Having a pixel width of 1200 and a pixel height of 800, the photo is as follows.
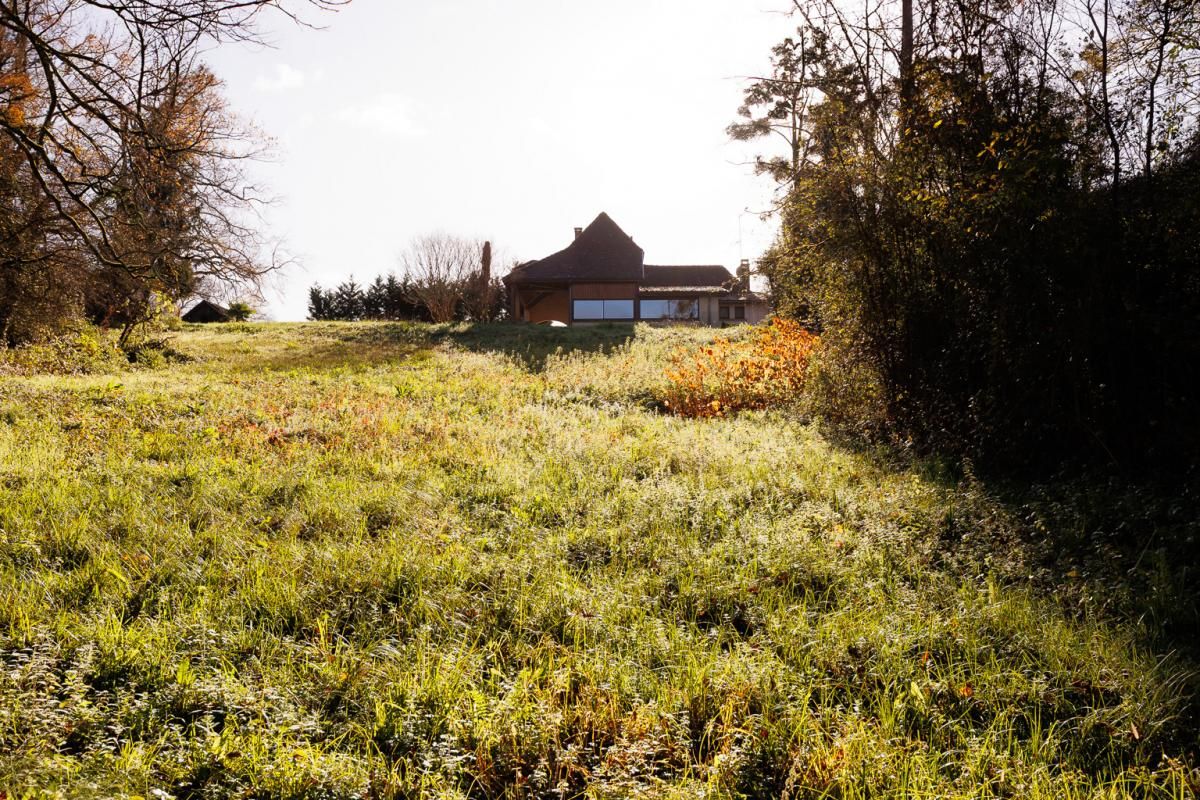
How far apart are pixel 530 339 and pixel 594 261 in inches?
628

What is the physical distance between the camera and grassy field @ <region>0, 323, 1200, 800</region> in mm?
2889

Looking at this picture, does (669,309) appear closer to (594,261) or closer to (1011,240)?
(594,261)

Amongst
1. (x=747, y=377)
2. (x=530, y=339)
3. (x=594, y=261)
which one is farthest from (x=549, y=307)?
(x=747, y=377)

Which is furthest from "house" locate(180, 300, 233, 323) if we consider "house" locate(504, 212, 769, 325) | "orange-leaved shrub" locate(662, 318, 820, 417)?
"orange-leaved shrub" locate(662, 318, 820, 417)

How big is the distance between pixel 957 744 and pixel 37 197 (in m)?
16.6

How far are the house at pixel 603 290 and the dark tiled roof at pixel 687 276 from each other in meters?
1.60

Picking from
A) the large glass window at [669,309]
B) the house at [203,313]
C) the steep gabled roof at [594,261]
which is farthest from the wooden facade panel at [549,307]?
the house at [203,313]

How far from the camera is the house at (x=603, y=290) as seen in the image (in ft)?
121

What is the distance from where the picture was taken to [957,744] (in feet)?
10.3

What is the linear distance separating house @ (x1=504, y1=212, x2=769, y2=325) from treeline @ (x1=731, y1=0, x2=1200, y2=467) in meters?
25.6

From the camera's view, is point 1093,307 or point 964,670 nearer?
point 964,670

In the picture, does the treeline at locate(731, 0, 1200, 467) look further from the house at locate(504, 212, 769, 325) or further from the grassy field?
the house at locate(504, 212, 769, 325)

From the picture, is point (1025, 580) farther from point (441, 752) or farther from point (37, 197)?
point (37, 197)

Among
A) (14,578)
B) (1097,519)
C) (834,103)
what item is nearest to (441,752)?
(14,578)
